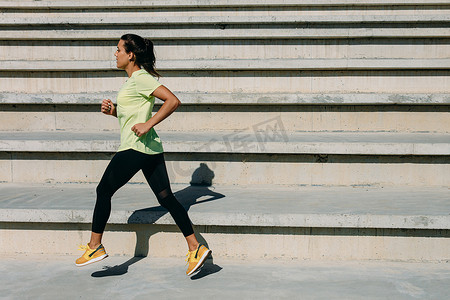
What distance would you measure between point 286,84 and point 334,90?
1.94 ft

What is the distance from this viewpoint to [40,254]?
4.15 meters

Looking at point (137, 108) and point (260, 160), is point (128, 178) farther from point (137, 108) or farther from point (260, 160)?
point (260, 160)

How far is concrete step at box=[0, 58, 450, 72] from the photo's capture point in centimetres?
595

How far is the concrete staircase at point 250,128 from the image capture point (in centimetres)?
402

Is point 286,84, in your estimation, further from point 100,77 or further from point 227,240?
point 227,240

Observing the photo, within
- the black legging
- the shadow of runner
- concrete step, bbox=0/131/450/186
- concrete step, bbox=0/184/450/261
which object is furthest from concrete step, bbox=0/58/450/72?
the shadow of runner

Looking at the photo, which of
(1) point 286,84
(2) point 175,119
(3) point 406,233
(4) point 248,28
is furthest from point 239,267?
(4) point 248,28

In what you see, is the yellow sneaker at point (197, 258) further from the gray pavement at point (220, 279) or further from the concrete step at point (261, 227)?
the concrete step at point (261, 227)

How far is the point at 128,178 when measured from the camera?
11.7 ft

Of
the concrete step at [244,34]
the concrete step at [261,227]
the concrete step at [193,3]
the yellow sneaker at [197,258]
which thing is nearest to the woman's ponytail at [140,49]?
the concrete step at [261,227]

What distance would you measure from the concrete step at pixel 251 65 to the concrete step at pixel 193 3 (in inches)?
65.5

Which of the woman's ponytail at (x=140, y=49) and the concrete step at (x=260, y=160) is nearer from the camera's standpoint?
the woman's ponytail at (x=140, y=49)

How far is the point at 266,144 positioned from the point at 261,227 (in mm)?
1125

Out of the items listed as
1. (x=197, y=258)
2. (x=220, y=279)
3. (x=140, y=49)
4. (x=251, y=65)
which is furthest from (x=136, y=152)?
(x=251, y=65)
